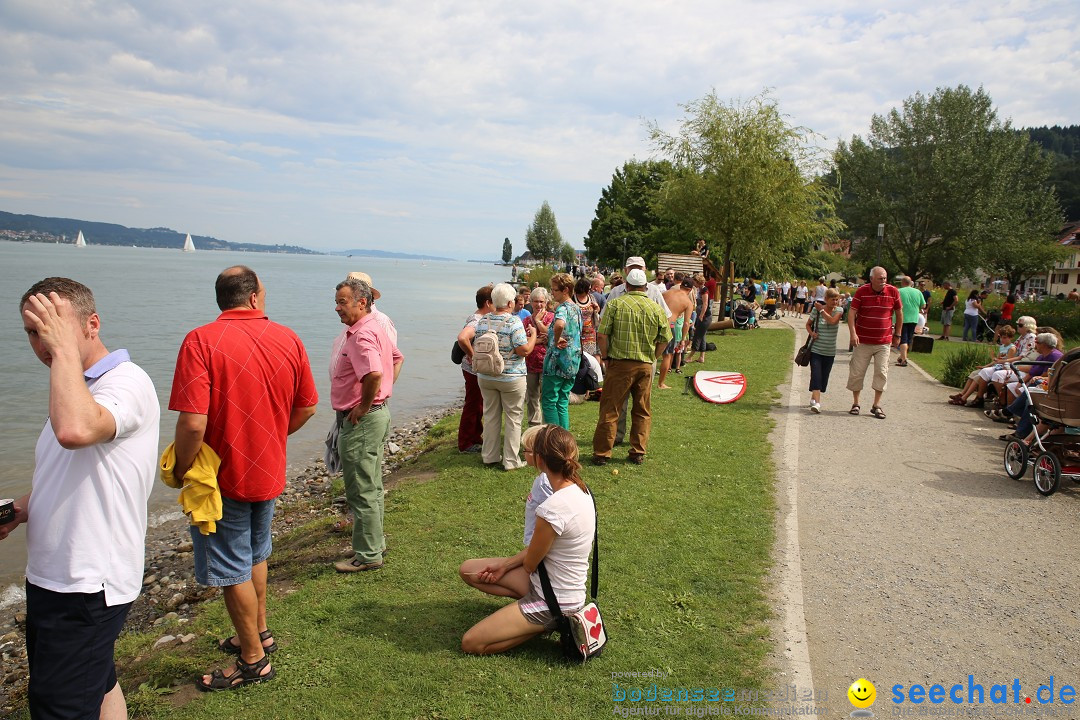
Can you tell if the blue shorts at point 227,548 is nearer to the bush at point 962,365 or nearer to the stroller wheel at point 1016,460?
the stroller wheel at point 1016,460

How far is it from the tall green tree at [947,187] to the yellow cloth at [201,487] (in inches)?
1575

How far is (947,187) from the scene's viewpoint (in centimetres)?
3888

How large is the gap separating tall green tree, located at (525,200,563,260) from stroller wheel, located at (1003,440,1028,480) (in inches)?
5620

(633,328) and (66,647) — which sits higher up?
(633,328)

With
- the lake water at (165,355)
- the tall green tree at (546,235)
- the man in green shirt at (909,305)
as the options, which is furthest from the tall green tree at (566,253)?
the man in green shirt at (909,305)

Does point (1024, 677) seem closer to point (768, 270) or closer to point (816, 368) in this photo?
point (816, 368)

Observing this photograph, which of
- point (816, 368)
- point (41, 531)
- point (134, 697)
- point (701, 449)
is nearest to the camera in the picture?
point (41, 531)

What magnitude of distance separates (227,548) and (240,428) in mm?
615

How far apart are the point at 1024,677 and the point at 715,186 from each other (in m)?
21.1

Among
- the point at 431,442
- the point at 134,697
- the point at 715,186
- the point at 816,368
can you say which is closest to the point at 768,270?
the point at 715,186

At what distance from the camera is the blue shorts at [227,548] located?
3455 mm

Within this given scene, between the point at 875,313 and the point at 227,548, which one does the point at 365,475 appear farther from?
the point at 875,313

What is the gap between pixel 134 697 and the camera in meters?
3.59

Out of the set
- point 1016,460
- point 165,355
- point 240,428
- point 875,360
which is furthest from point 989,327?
point 165,355
